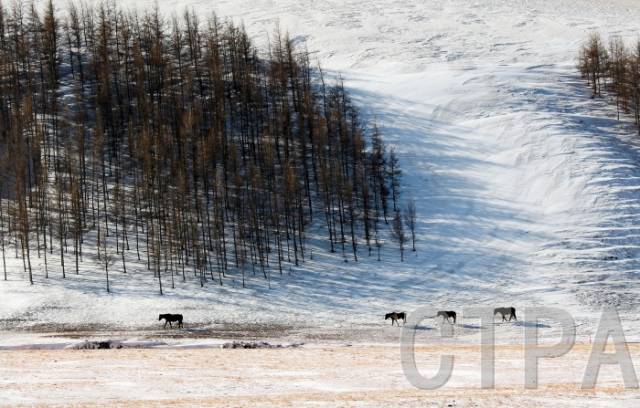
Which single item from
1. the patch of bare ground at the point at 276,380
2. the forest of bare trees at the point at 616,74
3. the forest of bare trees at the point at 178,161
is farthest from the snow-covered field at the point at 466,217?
the forest of bare trees at the point at 178,161

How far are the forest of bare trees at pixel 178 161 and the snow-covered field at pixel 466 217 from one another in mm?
3655

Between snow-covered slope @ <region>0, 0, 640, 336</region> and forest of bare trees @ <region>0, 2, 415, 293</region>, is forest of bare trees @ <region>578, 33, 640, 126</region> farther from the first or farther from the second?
forest of bare trees @ <region>0, 2, 415, 293</region>

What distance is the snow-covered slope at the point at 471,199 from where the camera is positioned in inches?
2625

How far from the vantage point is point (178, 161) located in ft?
306

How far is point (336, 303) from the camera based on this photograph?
6794cm

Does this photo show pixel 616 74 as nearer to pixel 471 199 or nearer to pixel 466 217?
pixel 471 199

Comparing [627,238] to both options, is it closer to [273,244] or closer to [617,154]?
[617,154]

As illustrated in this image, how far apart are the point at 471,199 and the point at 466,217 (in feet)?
15.5

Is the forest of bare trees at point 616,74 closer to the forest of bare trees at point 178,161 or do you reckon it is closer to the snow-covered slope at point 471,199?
the snow-covered slope at point 471,199

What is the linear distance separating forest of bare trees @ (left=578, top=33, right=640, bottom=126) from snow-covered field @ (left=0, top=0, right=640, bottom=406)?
238cm

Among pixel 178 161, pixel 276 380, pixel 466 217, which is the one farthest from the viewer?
pixel 178 161

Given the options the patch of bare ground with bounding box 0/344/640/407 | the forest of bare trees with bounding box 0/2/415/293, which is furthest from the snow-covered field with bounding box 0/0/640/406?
the forest of bare trees with bounding box 0/2/415/293

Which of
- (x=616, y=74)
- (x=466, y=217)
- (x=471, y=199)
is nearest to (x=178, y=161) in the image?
(x=466, y=217)

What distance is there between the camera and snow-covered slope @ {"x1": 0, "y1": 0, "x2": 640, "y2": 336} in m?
66.7
